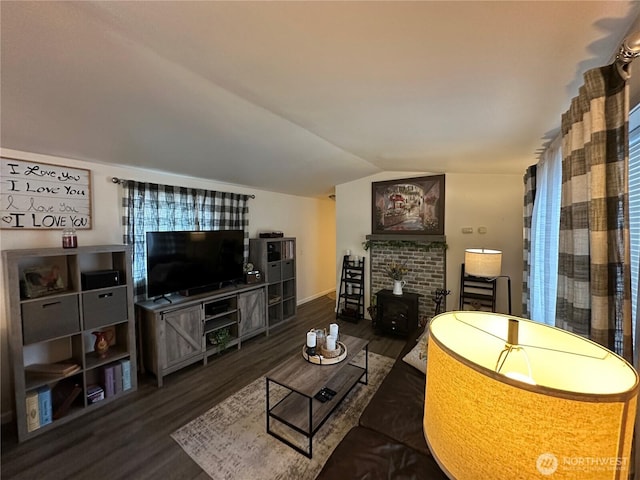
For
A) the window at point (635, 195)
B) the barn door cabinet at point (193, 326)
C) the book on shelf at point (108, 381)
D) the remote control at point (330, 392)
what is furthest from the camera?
the barn door cabinet at point (193, 326)

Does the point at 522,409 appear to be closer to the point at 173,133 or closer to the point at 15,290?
the point at 173,133

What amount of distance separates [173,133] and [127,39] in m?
1.05

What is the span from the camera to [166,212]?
10.6 feet

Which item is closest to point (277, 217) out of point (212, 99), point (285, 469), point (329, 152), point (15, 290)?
point (329, 152)

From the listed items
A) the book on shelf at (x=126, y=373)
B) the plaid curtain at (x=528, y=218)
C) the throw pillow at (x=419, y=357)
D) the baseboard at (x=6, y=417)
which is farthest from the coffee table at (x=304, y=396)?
the baseboard at (x=6, y=417)

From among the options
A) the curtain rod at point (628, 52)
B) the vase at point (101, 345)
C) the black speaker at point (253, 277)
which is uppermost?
Result: the curtain rod at point (628, 52)

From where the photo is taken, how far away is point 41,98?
1.68 meters

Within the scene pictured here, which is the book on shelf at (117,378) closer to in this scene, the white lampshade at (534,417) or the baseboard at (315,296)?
the white lampshade at (534,417)

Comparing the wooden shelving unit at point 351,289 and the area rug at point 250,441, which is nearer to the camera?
the area rug at point 250,441

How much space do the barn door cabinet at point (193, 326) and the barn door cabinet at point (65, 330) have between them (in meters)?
0.22

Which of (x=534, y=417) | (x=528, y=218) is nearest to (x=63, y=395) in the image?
(x=534, y=417)

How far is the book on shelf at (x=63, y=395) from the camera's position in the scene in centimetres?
220

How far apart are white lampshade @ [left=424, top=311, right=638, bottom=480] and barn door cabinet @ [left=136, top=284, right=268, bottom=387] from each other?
2941 millimetres

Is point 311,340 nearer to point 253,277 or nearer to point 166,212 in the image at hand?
point 253,277
